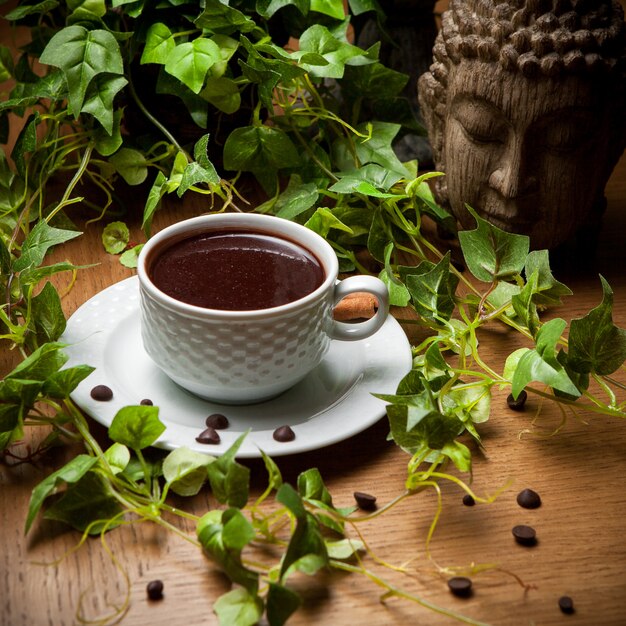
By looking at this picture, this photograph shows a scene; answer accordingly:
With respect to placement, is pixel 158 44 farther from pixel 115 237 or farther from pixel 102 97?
pixel 115 237

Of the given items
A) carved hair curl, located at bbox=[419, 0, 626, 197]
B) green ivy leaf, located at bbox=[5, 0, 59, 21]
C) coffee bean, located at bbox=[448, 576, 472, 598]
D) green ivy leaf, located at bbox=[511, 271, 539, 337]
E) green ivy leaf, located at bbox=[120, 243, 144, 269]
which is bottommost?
green ivy leaf, located at bbox=[120, 243, 144, 269]

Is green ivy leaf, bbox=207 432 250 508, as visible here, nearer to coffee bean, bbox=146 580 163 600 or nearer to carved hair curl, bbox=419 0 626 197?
coffee bean, bbox=146 580 163 600

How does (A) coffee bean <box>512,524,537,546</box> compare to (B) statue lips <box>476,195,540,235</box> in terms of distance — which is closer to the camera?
(A) coffee bean <box>512,524,537,546</box>

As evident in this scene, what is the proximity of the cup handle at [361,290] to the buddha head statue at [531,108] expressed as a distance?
0.24 m

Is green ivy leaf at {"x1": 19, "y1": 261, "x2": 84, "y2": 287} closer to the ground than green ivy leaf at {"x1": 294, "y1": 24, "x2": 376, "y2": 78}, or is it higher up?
closer to the ground

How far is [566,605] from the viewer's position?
67cm

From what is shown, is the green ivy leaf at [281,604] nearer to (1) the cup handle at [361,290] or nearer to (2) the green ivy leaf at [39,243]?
(1) the cup handle at [361,290]

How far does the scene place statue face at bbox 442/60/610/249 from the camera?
94 cm

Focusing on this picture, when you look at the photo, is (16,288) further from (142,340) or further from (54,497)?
(54,497)

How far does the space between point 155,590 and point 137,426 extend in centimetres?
13

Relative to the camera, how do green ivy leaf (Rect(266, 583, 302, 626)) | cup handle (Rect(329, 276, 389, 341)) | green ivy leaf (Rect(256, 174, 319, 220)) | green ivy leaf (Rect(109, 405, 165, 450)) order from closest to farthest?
green ivy leaf (Rect(266, 583, 302, 626)) → green ivy leaf (Rect(109, 405, 165, 450)) → cup handle (Rect(329, 276, 389, 341)) → green ivy leaf (Rect(256, 174, 319, 220))

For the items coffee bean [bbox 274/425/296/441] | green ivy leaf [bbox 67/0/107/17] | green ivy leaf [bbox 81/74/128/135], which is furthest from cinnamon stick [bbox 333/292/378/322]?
green ivy leaf [bbox 67/0/107/17]

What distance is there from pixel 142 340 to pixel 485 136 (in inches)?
17.3

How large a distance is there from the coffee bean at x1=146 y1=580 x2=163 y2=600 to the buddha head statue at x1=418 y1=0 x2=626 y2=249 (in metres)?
0.57
